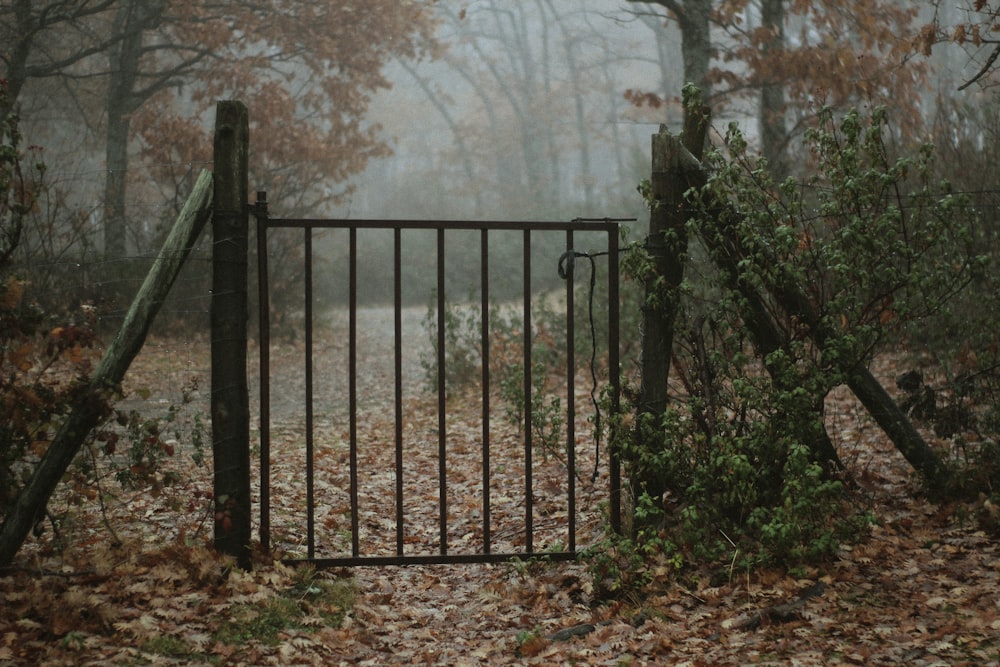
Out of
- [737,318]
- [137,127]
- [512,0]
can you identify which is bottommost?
[737,318]

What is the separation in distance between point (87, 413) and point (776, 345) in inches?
146

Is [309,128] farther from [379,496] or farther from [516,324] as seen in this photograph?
[379,496]

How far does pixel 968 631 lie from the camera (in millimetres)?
3945

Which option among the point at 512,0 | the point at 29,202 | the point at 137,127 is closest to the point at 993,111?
the point at 29,202

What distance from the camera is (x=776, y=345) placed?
5090 mm

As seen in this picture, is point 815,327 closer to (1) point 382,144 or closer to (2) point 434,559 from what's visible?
(2) point 434,559

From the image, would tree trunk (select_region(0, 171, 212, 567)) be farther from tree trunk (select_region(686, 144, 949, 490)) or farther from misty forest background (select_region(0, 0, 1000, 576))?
tree trunk (select_region(686, 144, 949, 490))

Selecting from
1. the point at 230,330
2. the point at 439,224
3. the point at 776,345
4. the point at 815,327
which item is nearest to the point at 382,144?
the point at 439,224

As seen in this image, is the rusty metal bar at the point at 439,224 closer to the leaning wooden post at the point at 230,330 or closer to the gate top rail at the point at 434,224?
the gate top rail at the point at 434,224

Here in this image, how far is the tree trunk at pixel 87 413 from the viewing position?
4305mm

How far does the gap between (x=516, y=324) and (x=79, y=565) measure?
912cm

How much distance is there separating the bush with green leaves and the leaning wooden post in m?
2.15

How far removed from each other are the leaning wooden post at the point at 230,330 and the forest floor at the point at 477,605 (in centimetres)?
16

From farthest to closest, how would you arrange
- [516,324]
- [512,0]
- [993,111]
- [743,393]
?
[512,0]
[516,324]
[993,111]
[743,393]
